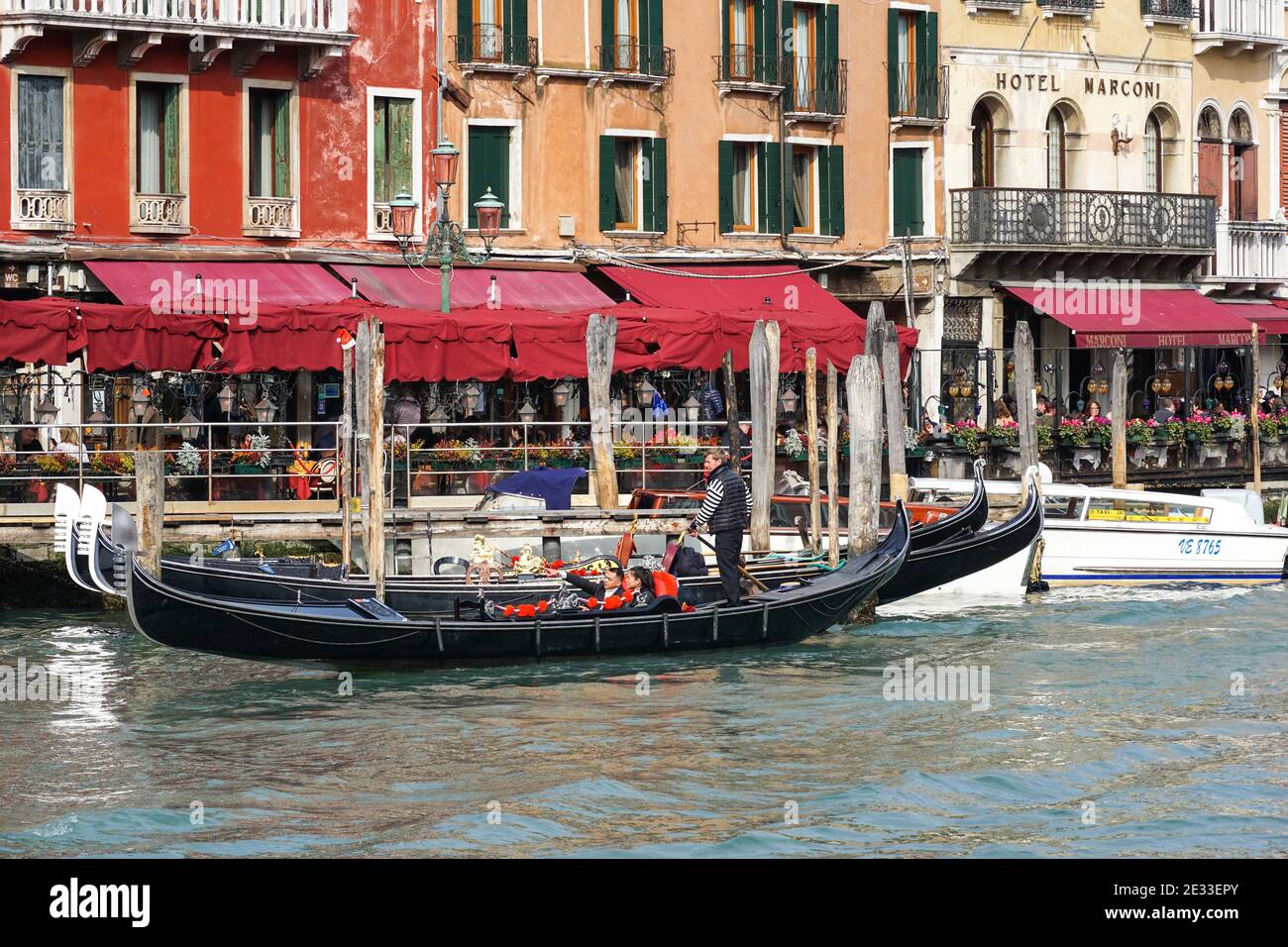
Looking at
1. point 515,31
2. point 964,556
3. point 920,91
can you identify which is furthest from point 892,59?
point 964,556

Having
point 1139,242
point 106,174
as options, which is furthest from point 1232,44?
point 106,174

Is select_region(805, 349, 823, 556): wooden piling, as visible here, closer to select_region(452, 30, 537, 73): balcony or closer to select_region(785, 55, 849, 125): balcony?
select_region(452, 30, 537, 73): balcony

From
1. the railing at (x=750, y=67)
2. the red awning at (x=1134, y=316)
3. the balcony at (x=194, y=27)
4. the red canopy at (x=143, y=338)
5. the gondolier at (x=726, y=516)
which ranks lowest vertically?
the gondolier at (x=726, y=516)

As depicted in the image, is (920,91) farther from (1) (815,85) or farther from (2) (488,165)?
(2) (488,165)

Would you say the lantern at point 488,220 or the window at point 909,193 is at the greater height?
the window at point 909,193

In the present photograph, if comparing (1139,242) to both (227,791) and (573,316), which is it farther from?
(227,791)

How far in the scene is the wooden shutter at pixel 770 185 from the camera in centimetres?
3097

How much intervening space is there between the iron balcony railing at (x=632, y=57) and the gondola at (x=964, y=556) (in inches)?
366

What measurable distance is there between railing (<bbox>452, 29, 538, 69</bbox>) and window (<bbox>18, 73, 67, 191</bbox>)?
17.4ft

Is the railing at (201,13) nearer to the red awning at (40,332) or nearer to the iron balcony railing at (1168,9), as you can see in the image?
the red awning at (40,332)

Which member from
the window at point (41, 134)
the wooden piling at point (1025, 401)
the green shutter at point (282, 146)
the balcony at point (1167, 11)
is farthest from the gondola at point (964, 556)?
the balcony at point (1167, 11)

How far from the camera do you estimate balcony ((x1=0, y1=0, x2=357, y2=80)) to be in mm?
24906

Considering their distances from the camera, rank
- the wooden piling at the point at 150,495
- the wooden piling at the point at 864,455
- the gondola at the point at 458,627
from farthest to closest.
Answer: the wooden piling at the point at 864,455, the wooden piling at the point at 150,495, the gondola at the point at 458,627

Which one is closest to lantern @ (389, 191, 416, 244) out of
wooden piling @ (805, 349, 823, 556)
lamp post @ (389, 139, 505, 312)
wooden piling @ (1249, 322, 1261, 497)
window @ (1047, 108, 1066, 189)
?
lamp post @ (389, 139, 505, 312)
